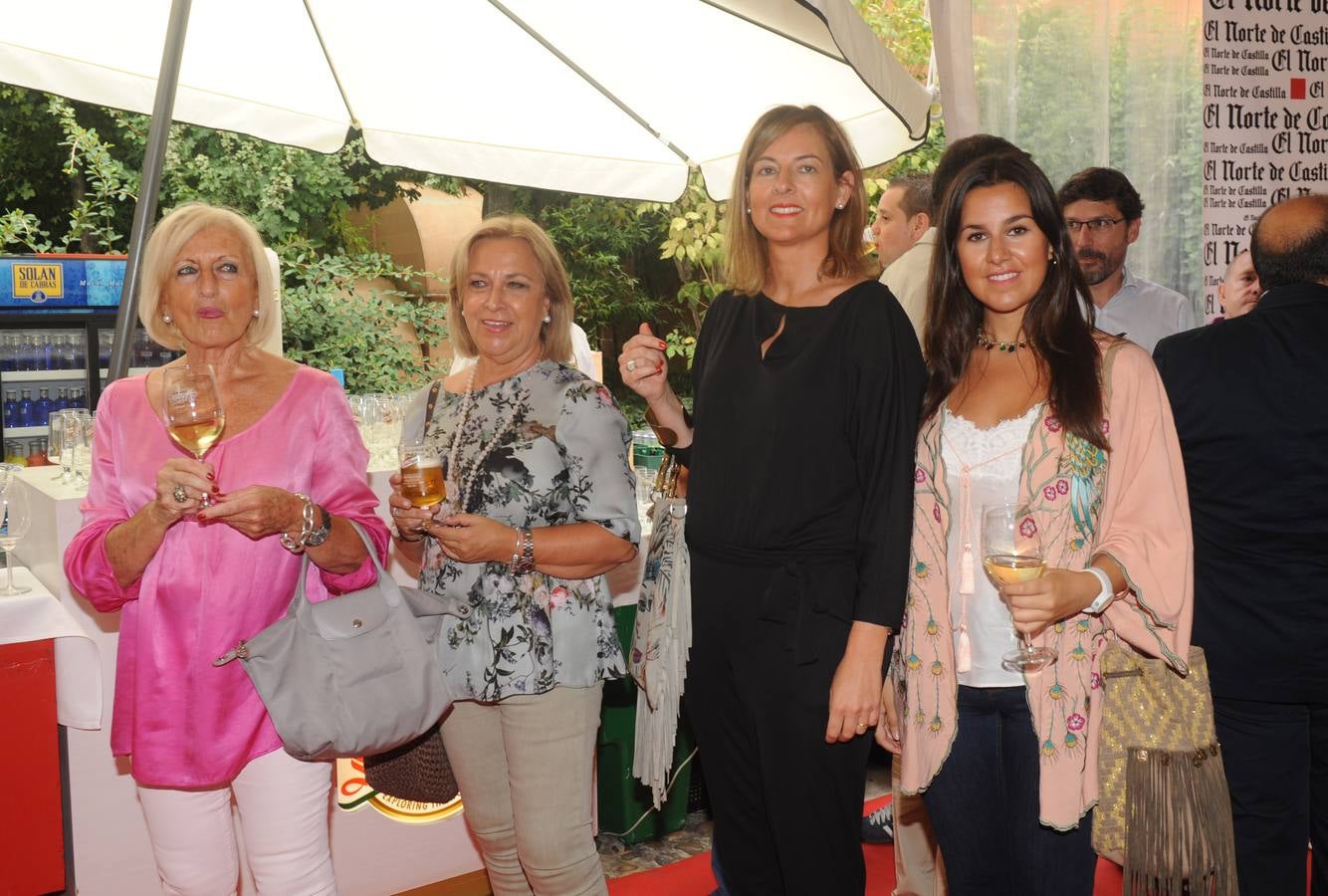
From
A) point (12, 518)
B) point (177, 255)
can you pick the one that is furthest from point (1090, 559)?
point (12, 518)

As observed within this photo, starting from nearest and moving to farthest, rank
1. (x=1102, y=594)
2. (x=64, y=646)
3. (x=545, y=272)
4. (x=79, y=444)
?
(x=1102, y=594) < (x=545, y=272) < (x=64, y=646) < (x=79, y=444)

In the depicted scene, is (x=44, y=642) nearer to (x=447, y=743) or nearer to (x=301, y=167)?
(x=447, y=743)

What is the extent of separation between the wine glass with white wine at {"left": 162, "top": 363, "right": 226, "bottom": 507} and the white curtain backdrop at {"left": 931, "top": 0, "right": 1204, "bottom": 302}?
271 centimetres

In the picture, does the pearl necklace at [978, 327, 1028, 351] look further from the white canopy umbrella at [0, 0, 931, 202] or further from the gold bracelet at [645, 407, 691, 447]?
the white canopy umbrella at [0, 0, 931, 202]

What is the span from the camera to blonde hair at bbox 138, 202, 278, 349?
2.23 meters

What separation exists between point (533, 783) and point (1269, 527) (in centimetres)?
193

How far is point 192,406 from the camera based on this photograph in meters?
2.00

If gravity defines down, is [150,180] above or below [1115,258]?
above

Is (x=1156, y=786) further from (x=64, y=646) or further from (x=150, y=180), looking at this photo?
(x=150, y=180)

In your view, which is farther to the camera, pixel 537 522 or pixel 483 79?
pixel 483 79

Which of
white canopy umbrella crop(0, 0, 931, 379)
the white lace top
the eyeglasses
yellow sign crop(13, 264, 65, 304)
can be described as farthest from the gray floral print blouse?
yellow sign crop(13, 264, 65, 304)

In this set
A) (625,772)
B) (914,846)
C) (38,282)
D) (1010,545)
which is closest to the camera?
(1010,545)

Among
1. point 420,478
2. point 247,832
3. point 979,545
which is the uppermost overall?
point 420,478

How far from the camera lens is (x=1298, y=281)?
110 inches
